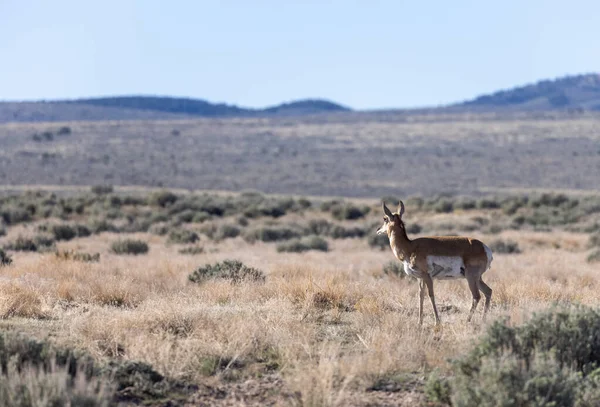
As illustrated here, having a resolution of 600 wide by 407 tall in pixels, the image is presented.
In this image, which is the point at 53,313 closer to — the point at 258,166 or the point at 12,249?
the point at 12,249

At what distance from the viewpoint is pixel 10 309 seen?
9.48 m

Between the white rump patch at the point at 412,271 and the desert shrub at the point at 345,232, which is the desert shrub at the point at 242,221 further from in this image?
the white rump patch at the point at 412,271

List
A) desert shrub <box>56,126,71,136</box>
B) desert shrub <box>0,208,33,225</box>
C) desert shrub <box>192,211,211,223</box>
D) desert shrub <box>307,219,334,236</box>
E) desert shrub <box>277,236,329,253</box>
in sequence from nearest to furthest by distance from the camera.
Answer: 1. desert shrub <box>277,236,329,253</box>
2. desert shrub <box>307,219,334,236</box>
3. desert shrub <box>0,208,33,225</box>
4. desert shrub <box>192,211,211,223</box>
5. desert shrub <box>56,126,71,136</box>

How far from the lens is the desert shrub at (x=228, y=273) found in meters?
12.6

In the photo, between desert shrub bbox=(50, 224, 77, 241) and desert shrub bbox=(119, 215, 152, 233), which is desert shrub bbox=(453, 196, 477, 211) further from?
desert shrub bbox=(50, 224, 77, 241)

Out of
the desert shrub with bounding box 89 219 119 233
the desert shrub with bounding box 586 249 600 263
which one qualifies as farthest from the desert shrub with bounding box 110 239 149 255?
the desert shrub with bounding box 586 249 600 263

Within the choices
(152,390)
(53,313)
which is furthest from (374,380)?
(53,313)

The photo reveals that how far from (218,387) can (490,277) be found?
903 cm

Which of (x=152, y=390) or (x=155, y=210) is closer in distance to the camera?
(x=152, y=390)

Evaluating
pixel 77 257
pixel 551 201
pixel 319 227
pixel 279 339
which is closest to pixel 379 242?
pixel 319 227

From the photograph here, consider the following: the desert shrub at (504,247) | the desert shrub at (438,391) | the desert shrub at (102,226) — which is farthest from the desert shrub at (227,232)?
the desert shrub at (438,391)

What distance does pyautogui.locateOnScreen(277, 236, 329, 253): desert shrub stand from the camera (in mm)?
23266

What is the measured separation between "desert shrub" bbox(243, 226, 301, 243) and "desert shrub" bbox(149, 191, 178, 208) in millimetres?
10957

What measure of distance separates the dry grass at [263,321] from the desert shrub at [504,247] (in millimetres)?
7659
